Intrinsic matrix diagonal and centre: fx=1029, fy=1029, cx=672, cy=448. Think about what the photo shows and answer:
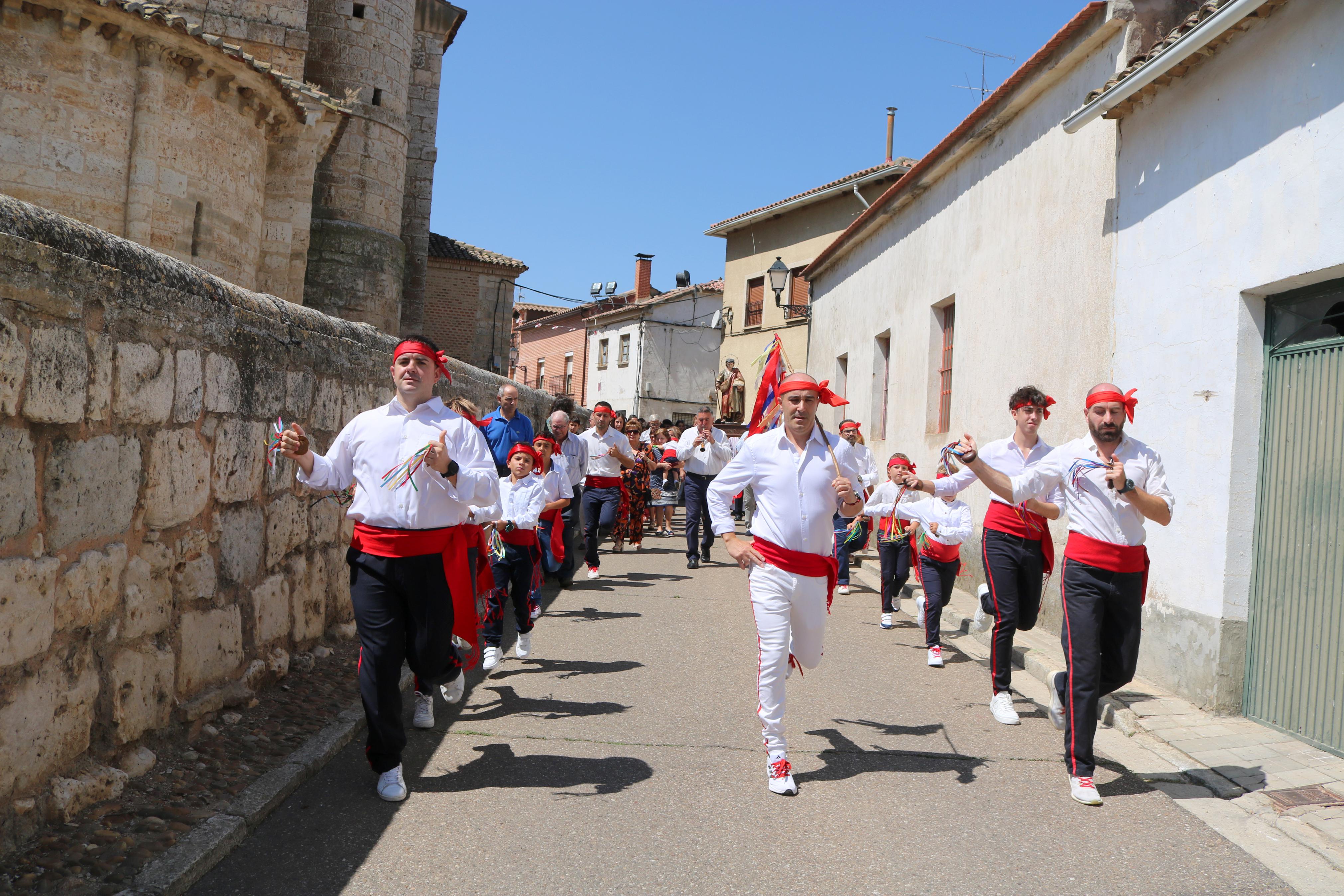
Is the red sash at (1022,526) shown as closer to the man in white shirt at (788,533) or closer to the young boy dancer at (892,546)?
the man in white shirt at (788,533)

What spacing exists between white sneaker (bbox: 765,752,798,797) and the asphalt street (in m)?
0.05

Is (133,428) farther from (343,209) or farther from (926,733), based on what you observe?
(343,209)

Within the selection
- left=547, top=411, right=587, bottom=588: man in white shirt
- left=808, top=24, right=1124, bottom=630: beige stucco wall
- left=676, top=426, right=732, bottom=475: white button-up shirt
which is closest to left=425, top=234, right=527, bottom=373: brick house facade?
left=808, top=24, right=1124, bottom=630: beige stucco wall

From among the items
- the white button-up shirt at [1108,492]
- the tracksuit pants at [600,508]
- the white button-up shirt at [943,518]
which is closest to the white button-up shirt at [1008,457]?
the white button-up shirt at [1108,492]

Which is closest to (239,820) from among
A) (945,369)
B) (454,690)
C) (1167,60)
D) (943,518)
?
(454,690)

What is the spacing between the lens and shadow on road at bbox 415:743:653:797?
465 cm

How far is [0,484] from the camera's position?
334 cm

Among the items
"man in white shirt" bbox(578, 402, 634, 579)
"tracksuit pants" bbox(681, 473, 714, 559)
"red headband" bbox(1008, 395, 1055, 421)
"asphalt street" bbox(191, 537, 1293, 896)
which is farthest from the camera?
"tracksuit pants" bbox(681, 473, 714, 559)

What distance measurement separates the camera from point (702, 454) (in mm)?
13609

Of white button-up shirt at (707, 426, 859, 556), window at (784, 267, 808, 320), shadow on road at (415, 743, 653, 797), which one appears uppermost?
window at (784, 267, 808, 320)

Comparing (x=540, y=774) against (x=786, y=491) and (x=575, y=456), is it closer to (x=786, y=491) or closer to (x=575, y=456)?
(x=786, y=491)

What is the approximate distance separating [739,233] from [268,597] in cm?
2880

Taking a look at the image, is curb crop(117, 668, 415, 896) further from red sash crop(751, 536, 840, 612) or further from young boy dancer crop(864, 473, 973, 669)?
young boy dancer crop(864, 473, 973, 669)

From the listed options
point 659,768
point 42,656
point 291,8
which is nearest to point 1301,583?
point 659,768
